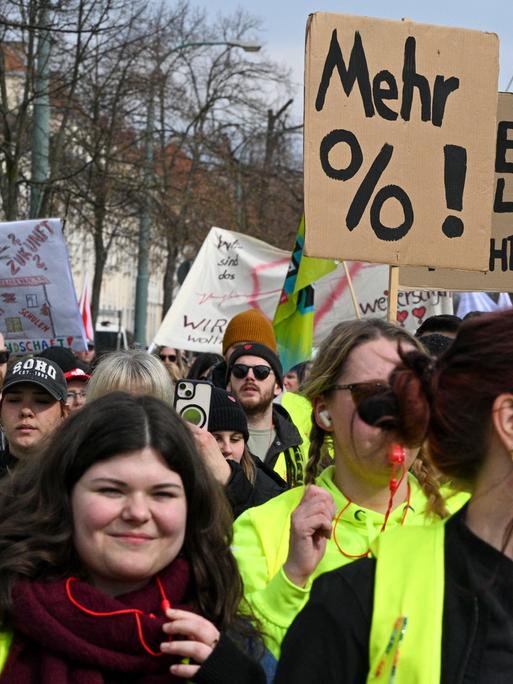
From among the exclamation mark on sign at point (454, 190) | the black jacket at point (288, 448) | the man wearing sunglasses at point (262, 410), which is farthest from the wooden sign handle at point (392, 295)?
the man wearing sunglasses at point (262, 410)

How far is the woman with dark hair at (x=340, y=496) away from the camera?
9.27 ft

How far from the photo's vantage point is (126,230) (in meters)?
19.9

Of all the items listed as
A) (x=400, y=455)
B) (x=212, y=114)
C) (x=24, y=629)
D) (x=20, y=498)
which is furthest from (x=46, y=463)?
(x=212, y=114)

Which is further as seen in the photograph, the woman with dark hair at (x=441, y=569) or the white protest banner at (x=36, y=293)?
the white protest banner at (x=36, y=293)

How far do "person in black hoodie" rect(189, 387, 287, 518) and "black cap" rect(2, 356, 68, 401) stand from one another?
2.93 feet

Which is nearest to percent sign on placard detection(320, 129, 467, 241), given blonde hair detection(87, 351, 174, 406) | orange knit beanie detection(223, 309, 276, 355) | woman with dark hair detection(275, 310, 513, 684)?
blonde hair detection(87, 351, 174, 406)

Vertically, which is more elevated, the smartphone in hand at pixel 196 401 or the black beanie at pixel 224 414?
the smartphone in hand at pixel 196 401

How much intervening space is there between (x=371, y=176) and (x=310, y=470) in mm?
1930

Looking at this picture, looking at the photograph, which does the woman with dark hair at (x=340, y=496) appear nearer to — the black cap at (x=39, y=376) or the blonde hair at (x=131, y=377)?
the blonde hair at (x=131, y=377)

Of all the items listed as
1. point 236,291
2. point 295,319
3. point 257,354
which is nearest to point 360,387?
point 257,354

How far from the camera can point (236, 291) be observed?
Answer: 38.9ft

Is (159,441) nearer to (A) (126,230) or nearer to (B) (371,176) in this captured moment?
(B) (371,176)

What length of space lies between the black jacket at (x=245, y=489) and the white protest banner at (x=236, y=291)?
599 centimetres

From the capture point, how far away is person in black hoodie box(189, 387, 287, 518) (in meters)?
4.42
